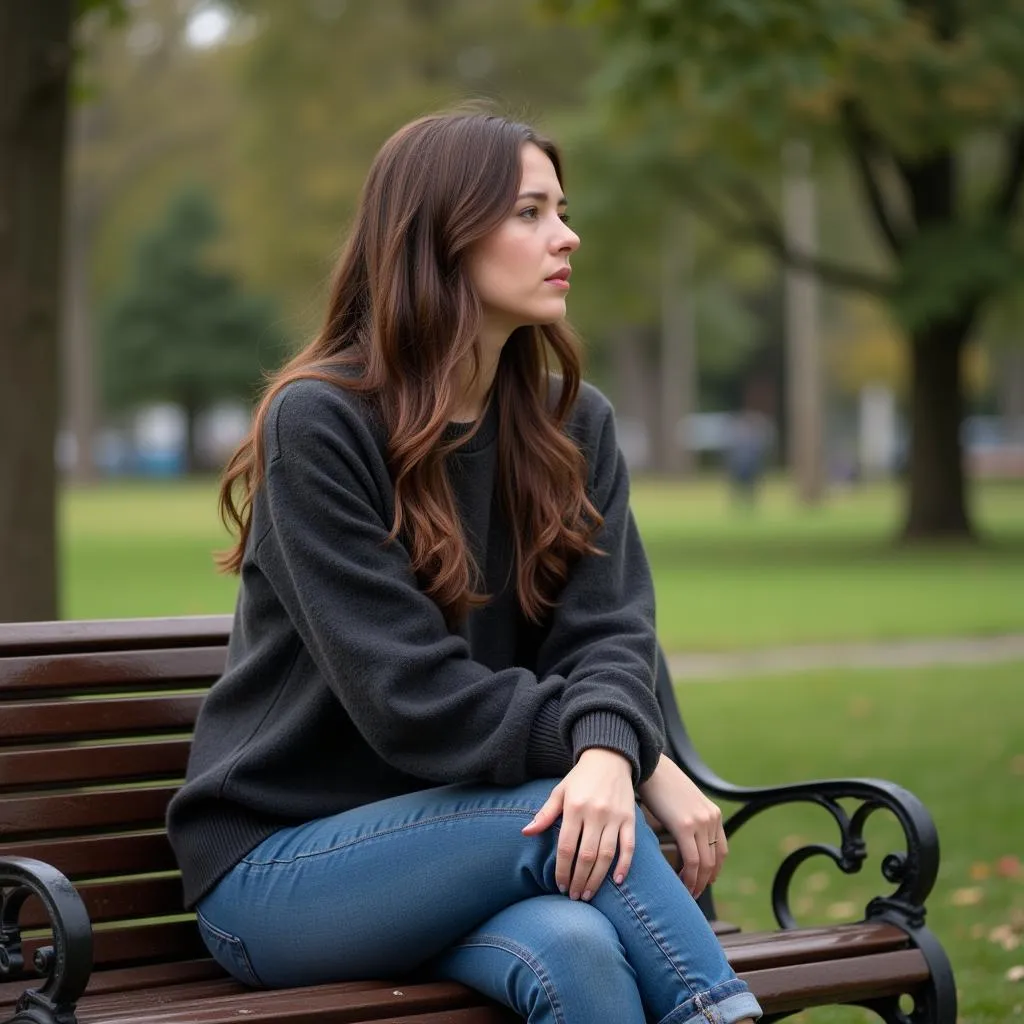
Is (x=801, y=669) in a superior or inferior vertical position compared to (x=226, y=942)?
inferior

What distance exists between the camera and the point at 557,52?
3541 centimetres

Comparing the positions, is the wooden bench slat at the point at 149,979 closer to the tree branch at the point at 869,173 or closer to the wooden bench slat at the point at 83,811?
the wooden bench slat at the point at 83,811

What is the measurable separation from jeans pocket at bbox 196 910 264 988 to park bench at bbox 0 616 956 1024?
0.04 metres

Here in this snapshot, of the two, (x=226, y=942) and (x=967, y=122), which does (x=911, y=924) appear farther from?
(x=967, y=122)

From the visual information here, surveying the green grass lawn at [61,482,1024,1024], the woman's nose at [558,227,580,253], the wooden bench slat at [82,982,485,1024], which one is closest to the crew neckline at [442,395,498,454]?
the woman's nose at [558,227,580,253]

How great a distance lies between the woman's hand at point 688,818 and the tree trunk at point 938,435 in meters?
20.9

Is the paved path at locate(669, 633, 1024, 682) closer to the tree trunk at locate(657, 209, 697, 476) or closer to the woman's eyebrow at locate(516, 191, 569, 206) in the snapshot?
the woman's eyebrow at locate(516, 191, 569, 206)

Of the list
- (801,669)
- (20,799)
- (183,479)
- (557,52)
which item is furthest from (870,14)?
(183,479)

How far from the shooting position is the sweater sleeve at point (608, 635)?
117 inches

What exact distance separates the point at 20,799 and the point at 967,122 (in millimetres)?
17132

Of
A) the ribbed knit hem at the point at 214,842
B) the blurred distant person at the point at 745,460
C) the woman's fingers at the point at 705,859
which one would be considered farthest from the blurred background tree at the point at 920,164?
the blurred distant person at the point at 745,460

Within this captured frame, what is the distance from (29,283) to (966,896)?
3.89m

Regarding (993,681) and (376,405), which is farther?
(993,681)

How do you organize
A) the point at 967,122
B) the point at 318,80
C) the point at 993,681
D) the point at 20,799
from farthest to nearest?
the point at 318,80
the point at 967,122
the point at 993,681
the point at 20,799
